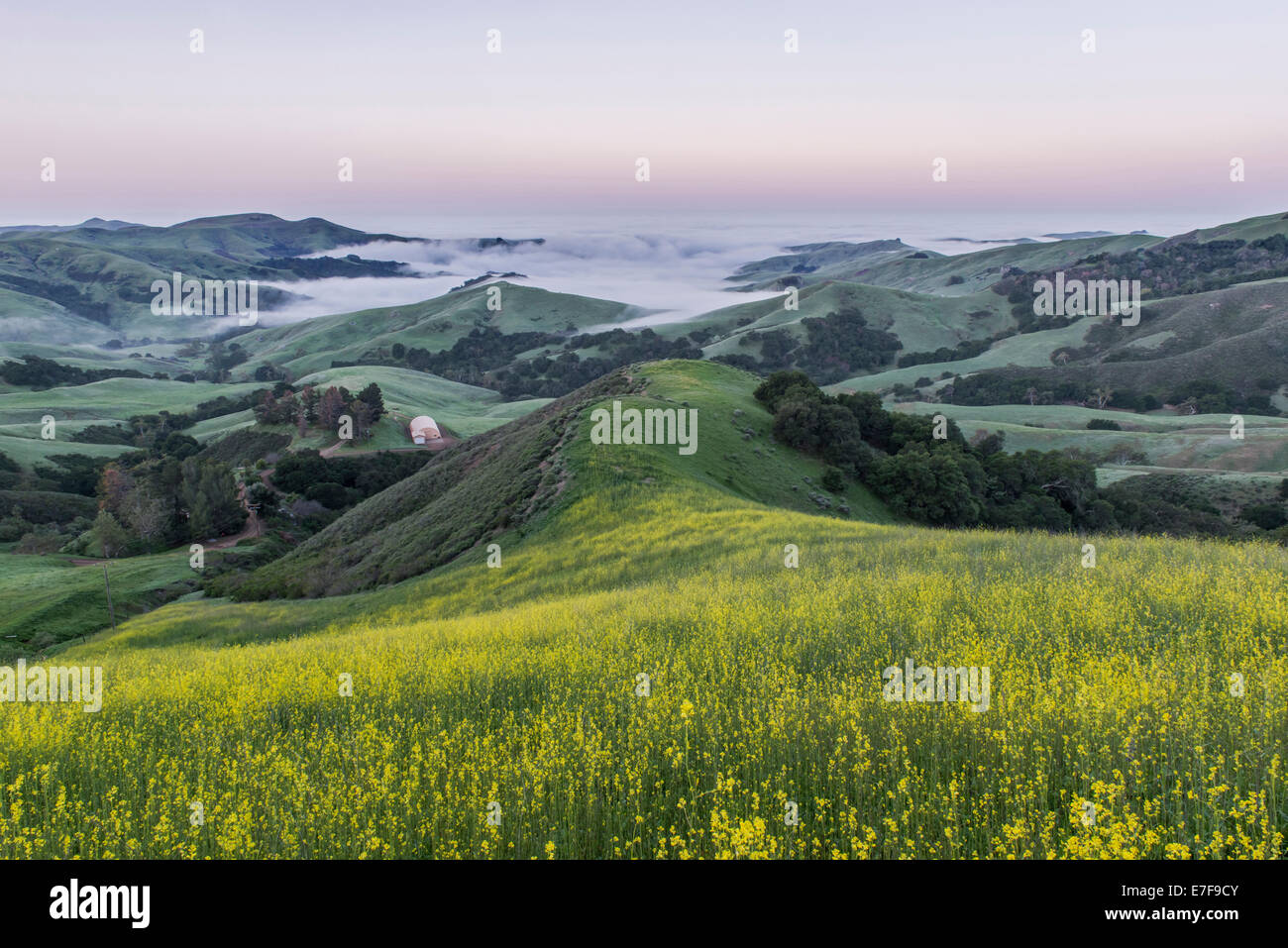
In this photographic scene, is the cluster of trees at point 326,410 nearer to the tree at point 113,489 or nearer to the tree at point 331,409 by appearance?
the tree at point 331,409

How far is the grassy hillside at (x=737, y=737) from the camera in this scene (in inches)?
196

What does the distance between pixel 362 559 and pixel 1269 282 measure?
235376 millimetres

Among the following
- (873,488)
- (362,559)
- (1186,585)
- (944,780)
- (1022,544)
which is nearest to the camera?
(944,780)

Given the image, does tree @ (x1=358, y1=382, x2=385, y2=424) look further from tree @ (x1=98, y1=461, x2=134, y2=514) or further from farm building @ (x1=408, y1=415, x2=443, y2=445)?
tree @ (x1=98, y1=461, x2=134, y2=514)

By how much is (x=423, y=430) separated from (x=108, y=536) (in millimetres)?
44111

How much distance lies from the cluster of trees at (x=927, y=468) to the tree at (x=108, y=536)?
61788 millimetres

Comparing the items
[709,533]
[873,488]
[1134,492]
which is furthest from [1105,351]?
[709,533]

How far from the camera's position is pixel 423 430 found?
10444cm

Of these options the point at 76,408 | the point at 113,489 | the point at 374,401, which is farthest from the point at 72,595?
the point at 76,408

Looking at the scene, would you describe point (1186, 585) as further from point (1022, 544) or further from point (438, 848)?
point (438, 848)

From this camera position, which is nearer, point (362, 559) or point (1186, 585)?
point (1186, 585)

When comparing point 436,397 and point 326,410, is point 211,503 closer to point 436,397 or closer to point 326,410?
point 326,410

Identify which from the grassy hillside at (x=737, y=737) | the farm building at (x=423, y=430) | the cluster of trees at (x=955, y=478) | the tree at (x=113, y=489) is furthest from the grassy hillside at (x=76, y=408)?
the grassy hillside at (x=737, y=737)

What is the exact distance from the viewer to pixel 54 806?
6.37 m
